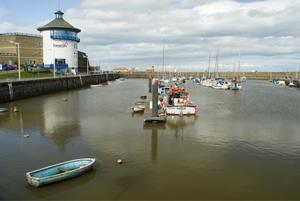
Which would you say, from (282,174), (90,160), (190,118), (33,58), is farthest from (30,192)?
(33,58)

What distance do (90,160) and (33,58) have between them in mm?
104345

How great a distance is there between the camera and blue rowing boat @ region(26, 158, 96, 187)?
1666 cm

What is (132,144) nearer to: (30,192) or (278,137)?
(30,192)

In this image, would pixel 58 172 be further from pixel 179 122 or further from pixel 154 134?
pixel 179 122

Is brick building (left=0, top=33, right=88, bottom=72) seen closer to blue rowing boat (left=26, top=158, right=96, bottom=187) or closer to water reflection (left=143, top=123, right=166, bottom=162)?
water reflection (left=143, top=123, right=166, bottom=162)

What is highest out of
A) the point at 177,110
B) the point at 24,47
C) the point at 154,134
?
the point at 24,47

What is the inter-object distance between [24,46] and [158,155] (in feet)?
330

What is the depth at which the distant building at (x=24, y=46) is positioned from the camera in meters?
109

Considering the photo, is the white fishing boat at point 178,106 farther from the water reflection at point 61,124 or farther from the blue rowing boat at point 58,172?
the blue rowing boat at point 58,172

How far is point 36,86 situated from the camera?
68.3 metres

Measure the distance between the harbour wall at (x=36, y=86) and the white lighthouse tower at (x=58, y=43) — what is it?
884cm

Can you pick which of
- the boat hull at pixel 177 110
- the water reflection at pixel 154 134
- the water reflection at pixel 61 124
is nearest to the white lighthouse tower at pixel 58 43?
the water reflection at pixel 61 124

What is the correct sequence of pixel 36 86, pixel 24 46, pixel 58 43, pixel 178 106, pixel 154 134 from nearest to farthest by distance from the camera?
pixel 154 134, pixel 178 106, pixel 36 86, pixel 58 43, pixel 24 46

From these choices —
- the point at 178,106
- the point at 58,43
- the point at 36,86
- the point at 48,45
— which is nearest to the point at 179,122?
the point at 178,106
